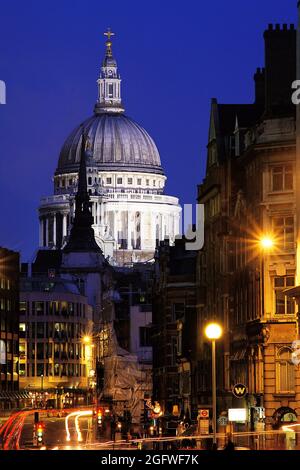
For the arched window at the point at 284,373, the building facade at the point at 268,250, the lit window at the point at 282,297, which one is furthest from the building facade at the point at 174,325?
the lit window at the point at 282,297

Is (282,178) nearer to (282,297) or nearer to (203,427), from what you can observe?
(282,297)

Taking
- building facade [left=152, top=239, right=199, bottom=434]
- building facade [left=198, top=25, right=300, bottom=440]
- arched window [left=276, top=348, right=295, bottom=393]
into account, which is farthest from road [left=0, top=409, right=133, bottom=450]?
building facade [left=152, top=239, right=199, bottom=434]

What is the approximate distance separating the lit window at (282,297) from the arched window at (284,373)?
1488 mm

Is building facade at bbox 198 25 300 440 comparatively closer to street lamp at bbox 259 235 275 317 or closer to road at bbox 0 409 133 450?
street lamp at bbox 259 235 275 317

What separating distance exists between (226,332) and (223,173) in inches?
284

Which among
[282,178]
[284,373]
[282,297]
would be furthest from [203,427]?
[282,178]

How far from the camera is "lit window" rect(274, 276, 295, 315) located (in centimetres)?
7606

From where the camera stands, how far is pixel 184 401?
4624 inches

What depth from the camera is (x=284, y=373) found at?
7656cm

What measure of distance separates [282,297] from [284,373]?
9.56 ft

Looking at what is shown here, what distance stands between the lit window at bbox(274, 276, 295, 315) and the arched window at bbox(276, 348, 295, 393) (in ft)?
4.88

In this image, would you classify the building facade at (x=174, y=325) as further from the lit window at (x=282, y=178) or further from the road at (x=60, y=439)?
the lit window at (x=282, y=178)
